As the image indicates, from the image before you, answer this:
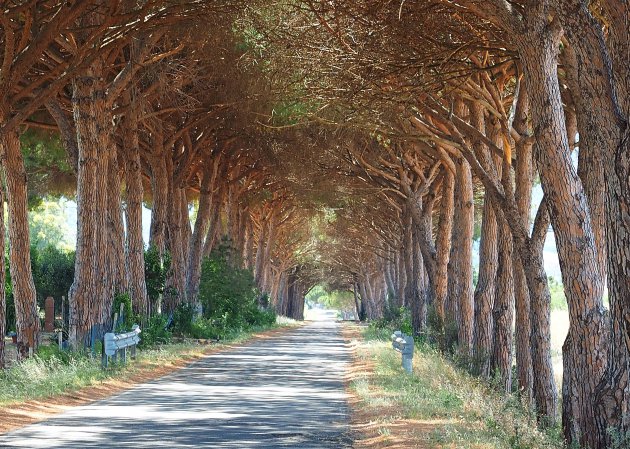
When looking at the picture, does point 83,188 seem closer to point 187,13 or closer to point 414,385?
point 187,13

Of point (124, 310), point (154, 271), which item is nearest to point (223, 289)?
point (154, 271)

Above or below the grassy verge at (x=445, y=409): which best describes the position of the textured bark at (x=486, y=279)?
above

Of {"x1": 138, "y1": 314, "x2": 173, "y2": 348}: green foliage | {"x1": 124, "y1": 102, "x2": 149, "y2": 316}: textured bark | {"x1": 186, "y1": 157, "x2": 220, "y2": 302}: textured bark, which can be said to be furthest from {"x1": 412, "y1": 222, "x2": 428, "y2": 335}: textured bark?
{"x1": 124, "y1": 102, "x2": 149, "y2": 316}: textured bark

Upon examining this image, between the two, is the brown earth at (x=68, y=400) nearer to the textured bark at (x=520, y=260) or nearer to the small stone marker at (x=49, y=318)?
the textured bark at (x=520, y=260)

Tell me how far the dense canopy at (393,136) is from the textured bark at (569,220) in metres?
0.02

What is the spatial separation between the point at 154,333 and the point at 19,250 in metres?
6.38

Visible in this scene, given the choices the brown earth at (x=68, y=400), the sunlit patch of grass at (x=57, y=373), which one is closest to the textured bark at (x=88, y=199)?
the sunlit patch of grass at (x=57, y=373)

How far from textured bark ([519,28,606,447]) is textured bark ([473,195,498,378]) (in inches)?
334

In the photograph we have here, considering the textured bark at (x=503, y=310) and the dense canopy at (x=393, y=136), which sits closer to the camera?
the dense canopy at (x=393, y=136)

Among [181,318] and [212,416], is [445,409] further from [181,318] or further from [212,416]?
[181,318]

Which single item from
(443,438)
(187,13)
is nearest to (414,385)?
(443,438)

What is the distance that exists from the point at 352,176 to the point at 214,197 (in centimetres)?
1312

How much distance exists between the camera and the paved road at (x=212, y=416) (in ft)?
35.7

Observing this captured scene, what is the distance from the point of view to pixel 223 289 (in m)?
39.9
